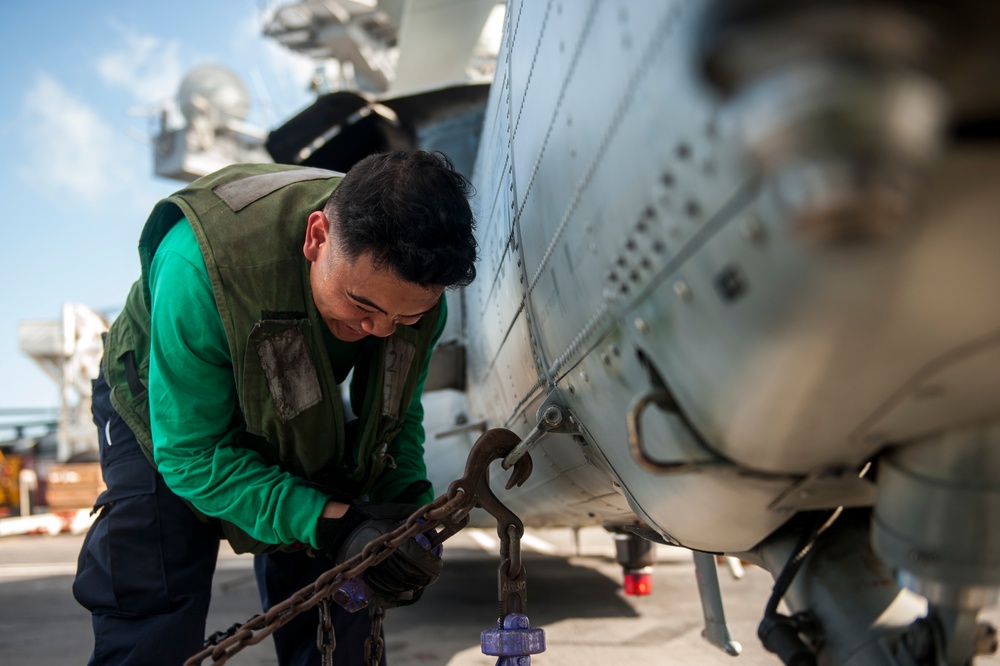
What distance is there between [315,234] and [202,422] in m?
0.52

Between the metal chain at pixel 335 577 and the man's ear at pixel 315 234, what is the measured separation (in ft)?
2.16

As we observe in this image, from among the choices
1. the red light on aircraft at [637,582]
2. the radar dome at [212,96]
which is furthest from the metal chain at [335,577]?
the radar dome at [212,96]

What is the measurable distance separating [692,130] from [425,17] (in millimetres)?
5757

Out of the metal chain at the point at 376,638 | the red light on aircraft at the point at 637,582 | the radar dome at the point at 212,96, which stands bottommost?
the red light on aircraft at the point at 637,582

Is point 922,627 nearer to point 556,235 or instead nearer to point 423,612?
point 556,235

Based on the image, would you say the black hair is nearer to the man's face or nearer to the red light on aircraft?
the man's face

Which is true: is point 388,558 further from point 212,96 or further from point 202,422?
point 212,96

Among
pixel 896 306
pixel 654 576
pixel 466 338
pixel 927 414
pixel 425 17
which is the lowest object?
pixel 654 576

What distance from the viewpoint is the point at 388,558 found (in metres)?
1.83

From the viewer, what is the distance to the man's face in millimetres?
1755

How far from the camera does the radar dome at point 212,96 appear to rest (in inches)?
750

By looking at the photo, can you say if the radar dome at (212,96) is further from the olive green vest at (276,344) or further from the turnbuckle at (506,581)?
the turnbuckle at (506,581)

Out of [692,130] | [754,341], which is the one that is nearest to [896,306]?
[754,341]

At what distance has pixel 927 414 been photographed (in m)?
0.91
